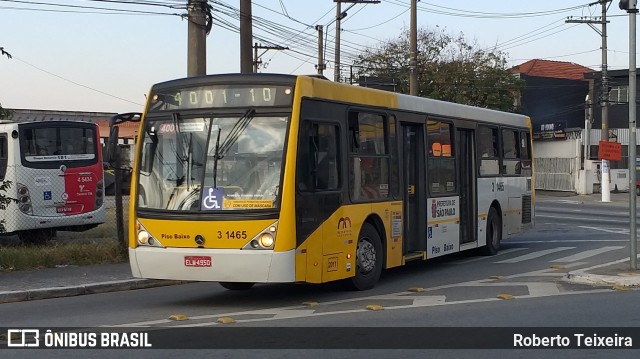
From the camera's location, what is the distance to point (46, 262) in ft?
46.6

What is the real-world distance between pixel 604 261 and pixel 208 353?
1045 centimetres

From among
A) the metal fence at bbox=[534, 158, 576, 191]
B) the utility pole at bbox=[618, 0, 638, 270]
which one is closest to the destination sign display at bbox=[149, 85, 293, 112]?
the utility pole at bbox=[618, 0, 638, 270]

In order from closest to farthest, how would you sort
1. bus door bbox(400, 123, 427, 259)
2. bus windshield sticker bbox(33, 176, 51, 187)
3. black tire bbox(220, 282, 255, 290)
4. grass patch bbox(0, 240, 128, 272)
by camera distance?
black tire bbox(220, 282, 255, 290)
bus door bbox(400, 123, 427, 259)
grass patch bbox(0, 240, 128, 272)
bus windshield sticker bbox(33, 176, 51, 187)

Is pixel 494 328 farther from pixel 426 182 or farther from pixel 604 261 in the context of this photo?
pixel 604 261

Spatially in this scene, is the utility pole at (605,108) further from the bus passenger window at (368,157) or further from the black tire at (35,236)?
the bus passenger window at (368,157)

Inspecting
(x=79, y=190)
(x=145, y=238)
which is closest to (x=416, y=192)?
(x=145, y=238)

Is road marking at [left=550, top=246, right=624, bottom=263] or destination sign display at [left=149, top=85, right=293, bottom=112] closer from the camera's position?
destination sign display at [left=149, top=85, right=293, bottom=112]

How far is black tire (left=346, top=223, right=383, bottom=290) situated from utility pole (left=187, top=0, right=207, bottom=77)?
6.34m

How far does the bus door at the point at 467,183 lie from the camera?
1548cm

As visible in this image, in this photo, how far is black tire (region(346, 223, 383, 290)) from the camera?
11.7 m

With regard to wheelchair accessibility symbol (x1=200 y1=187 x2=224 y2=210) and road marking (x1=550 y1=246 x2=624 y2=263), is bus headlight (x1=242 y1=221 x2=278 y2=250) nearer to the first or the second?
wheelchair accessibility symbol (x1=200 y1=187 x2=224 y2=210)

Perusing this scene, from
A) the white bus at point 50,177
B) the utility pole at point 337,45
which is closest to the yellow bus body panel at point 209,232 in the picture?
the white bus at point 50,177

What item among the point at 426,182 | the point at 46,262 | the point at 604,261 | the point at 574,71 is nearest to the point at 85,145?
the point at 46,262

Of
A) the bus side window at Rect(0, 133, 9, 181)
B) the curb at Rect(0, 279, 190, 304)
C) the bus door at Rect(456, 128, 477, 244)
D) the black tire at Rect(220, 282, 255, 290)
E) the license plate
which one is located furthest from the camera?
the bus side window at Rect(0, 133, 9, 181)
